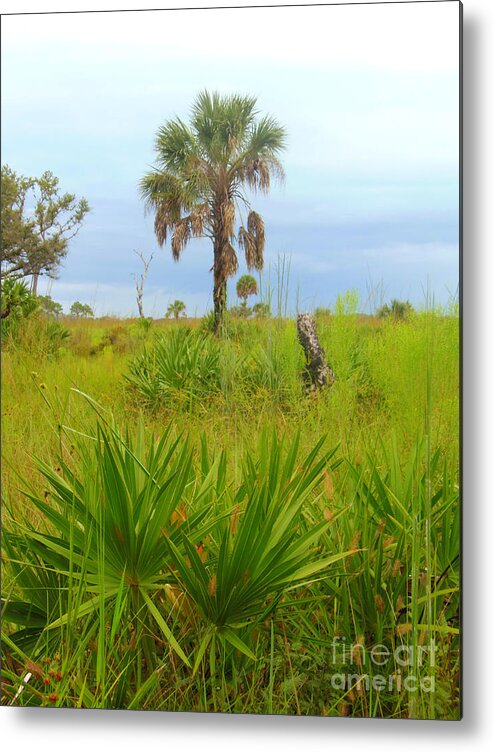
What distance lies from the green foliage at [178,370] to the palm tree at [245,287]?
0.18 m

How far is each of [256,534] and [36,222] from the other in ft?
4.50

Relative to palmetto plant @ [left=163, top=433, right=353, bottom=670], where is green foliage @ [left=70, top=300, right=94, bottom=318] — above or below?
above

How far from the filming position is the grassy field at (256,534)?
2.92 meters

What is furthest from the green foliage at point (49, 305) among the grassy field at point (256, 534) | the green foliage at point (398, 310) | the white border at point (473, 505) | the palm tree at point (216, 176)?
the white border at point (473, 505)

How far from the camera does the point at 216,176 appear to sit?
3.06 meters

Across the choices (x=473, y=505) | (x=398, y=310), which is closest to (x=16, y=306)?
(x=398, y=310)

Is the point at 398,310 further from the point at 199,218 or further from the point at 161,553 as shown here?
the point at 161,553

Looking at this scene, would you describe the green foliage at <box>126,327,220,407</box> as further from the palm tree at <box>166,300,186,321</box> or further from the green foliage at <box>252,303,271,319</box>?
the green foliage at <box>252,303,271,319</box>

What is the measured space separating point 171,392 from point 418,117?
1.26 meters

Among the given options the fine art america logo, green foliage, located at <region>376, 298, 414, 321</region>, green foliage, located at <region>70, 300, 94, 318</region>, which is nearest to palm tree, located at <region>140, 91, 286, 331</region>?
green foliage, located at <region>70, 300, 94, 318</region>

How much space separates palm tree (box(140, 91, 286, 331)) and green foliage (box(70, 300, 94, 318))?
13.9 inches

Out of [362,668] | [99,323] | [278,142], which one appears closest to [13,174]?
[99,323]

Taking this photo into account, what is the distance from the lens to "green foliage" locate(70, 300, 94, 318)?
10.2 ft

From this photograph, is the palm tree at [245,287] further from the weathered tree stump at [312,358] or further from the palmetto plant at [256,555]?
the palmetto plant at [256,555]
